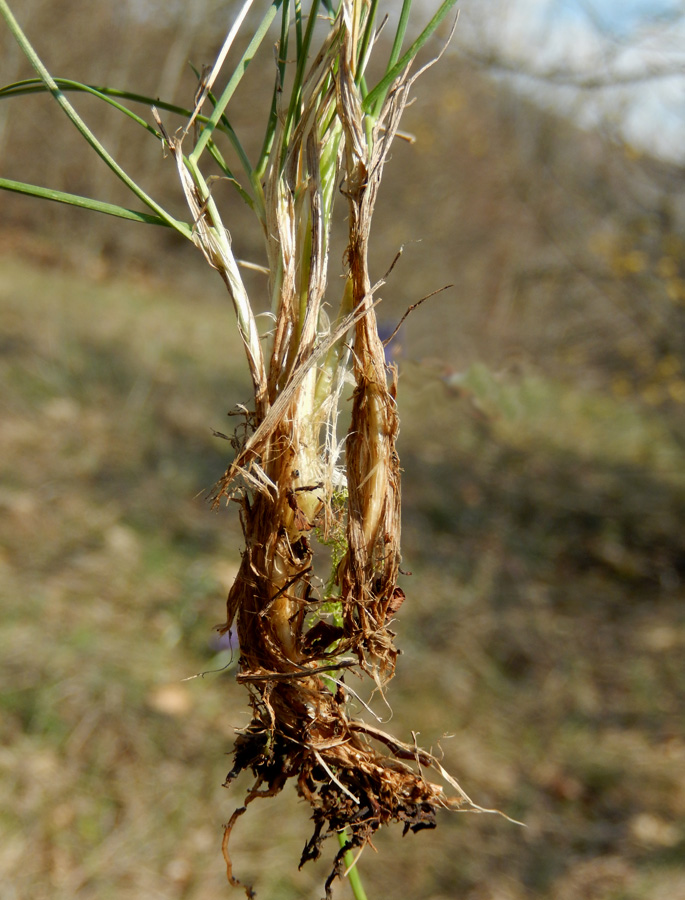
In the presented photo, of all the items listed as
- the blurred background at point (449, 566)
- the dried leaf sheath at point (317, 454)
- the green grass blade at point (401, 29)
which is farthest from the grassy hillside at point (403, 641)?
the green grass blade at point (401, 29)

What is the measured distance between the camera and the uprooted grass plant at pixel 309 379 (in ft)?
1.42

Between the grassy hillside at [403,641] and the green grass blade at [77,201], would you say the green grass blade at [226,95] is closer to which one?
the green grass blade at [77,201]

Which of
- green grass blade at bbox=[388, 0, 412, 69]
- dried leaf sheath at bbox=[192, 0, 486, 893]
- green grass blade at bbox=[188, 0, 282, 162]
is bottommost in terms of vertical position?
dried leaf sheath at bbox=[192, 0, 486, 893]

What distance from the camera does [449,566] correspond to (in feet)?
9.76

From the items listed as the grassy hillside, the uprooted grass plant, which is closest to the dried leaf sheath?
the uprooted grass plant

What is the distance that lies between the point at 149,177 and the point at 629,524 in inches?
174

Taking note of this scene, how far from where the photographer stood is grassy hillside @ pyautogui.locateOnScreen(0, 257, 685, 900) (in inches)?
70.4

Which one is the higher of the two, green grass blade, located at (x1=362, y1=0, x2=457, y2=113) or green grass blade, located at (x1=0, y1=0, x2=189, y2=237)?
green grass blade, located at (x1=362, y1=0, x2=457, y2=113)

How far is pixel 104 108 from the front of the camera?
620 centimetres

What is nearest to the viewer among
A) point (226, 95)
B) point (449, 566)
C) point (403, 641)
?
point (226, 95)

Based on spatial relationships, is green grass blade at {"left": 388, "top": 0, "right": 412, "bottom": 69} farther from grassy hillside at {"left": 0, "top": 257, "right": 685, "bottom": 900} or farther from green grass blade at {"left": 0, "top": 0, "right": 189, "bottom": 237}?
grassy hillside at {"left": 0, "top": 257, "right": 685, "bottom": 900}

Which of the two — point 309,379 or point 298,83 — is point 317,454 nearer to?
point 309,379

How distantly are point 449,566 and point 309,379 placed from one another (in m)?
2.61

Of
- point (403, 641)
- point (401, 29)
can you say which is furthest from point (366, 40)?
point (403, 641)
